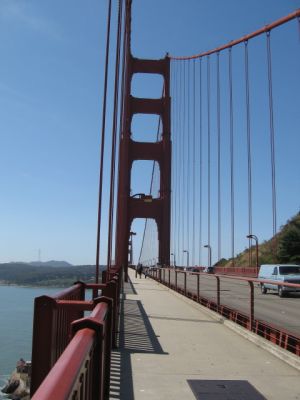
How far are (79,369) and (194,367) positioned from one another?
4.14 metres

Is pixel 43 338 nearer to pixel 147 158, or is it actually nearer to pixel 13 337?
pixel 147 158

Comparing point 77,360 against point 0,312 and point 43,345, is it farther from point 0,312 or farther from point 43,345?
point 0,312

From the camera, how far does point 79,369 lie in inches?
76.9

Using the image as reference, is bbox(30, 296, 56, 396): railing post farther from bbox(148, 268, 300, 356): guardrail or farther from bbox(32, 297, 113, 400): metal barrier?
bbox(148, 268, 300, 356): guardrail

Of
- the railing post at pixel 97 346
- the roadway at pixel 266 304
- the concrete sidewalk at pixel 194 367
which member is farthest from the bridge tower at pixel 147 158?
the railing post at pixel 97 346

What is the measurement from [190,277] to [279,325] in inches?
354

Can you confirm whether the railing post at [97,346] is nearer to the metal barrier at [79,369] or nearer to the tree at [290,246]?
the metal barrier at [79,369]

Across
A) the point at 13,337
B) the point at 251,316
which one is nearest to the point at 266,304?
the point at 251,316

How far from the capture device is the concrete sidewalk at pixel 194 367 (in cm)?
475

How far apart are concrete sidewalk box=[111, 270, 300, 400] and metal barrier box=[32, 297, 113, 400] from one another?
4.81 ft

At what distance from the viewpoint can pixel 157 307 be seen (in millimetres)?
13234

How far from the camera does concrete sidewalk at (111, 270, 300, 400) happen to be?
15.6 feet

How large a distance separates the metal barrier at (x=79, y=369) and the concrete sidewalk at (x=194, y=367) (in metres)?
1.47

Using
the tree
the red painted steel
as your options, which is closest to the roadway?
the red painted steel
